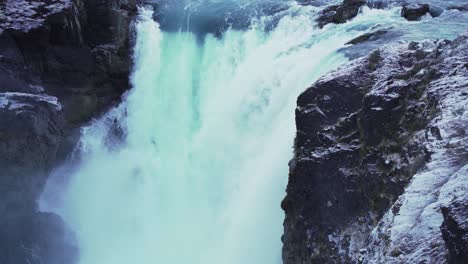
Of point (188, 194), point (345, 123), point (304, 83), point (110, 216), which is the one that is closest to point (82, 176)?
point (110, 216)

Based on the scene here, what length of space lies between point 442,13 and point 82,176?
14379mm

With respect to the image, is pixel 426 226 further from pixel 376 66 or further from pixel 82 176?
pixel 82 176

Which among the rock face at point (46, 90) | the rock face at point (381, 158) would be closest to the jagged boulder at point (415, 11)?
the rock face at point (381, 158)

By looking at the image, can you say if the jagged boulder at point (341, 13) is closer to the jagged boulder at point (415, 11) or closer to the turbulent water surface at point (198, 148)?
the turbulent water surface at point (198, 148)

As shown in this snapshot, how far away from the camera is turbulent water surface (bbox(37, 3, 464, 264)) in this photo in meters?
13.4

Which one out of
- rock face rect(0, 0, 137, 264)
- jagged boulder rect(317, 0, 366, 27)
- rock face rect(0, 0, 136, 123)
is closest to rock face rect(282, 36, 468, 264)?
rock face rect(0, 0, 137, 264)

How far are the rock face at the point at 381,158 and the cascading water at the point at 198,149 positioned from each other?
2474 mm

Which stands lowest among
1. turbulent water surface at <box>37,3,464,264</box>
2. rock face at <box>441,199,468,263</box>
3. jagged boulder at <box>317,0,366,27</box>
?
turbulent water surface at <box>37,3,464,264</box>

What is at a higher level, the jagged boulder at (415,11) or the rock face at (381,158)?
the jagged boulder at (415,11)

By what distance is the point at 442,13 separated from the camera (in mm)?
17000

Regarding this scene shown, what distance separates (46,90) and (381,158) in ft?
38.4

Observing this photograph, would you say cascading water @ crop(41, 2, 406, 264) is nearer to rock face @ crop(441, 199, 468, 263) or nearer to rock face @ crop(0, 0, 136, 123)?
rock face @ crop(0, 0, 136, 123)

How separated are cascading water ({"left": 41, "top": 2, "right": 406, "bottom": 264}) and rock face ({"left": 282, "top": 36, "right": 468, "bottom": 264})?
2.47 m

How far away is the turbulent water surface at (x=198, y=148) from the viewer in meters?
13.4
